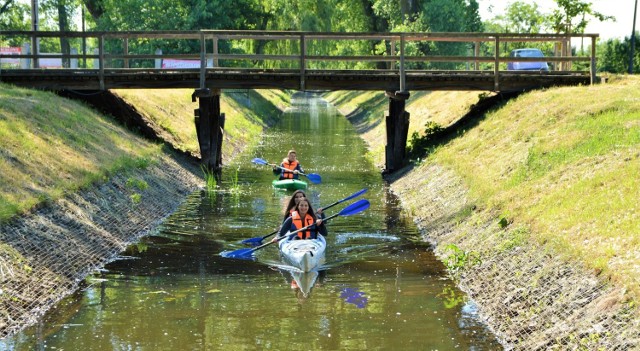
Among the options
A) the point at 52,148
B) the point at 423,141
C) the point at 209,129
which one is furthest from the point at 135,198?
the point at 423,141

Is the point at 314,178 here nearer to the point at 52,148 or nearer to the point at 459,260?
the point at 52,148

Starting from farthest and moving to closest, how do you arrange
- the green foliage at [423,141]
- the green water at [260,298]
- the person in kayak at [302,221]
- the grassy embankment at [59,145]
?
the green foliage at [423,141]
the person in kayak at [302,221]
the grassy embankment at [59,145]
the green water at [260,298]

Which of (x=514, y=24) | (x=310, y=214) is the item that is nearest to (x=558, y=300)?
(x=310, y=214)

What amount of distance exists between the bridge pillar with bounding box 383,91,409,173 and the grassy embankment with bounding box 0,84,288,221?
7.58 meters

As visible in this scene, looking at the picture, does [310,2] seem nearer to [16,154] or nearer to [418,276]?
[16,154]

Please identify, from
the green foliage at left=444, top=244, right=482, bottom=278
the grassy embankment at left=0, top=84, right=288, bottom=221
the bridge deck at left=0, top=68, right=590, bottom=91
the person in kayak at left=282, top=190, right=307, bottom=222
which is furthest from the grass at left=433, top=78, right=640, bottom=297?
the grassy embankment at left=0, top=84, right=288, bottom=221

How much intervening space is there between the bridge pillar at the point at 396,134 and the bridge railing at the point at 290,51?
95cm

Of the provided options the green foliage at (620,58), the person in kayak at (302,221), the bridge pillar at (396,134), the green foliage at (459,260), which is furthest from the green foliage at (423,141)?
the green foliage at (620,58)

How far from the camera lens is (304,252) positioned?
16.3 metres

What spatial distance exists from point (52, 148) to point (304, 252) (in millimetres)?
8634

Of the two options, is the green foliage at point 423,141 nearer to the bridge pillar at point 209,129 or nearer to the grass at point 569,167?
the grass at point 569,167

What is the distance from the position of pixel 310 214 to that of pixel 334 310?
5.20 meters

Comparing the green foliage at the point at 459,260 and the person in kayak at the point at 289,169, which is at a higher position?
the person in kayak at the point at 289,169

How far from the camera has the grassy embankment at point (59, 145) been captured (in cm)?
1802
